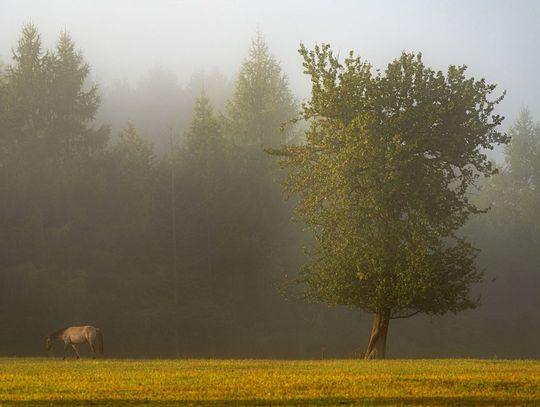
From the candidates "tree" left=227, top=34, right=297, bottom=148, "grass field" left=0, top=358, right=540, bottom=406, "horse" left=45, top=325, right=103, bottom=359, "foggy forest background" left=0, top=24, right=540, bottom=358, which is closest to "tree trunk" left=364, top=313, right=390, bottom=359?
"foggy forest background" left=0, top=24, right=540, bottom=358

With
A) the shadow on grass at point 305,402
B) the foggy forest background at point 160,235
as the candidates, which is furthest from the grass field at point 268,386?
the foggy forest background at point 160,235

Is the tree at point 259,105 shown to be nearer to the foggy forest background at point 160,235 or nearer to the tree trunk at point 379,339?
the foggy forest background at point 160,235

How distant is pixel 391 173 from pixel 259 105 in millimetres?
33722

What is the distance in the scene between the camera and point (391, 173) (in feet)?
133

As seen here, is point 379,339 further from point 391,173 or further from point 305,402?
point 305,402

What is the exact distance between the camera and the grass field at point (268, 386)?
19.9 m

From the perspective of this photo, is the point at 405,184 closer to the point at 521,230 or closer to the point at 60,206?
the point at 60,206

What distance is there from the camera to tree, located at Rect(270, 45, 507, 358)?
1609 inches

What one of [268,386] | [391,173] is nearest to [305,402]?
[268,386]

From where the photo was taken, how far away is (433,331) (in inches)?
3071

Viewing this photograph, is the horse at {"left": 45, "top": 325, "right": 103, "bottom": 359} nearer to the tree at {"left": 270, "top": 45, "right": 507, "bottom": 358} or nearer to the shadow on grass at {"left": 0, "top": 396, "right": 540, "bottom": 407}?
the tree at {"left": 270, "top": 45, "right": 507, "bottom": 358}

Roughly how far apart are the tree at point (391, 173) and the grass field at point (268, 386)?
10.7m

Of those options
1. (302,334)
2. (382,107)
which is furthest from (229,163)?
(382,107)

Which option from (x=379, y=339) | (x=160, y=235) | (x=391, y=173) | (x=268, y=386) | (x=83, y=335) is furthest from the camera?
(x=160, y=235)
